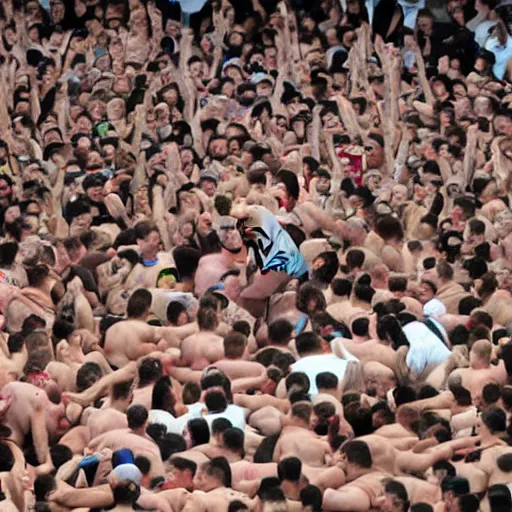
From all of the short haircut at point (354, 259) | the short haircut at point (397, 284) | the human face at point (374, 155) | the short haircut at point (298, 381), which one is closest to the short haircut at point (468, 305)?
the short haircut at point (397, 284)

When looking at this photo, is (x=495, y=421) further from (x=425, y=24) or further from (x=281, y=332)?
(x=425, y=24)

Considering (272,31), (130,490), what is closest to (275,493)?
(130,490)

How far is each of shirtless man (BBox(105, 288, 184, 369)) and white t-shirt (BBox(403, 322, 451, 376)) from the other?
2.09 meters

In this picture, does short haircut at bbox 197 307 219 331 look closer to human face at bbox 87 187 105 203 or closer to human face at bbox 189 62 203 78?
human face at bbox 87 187 105 203

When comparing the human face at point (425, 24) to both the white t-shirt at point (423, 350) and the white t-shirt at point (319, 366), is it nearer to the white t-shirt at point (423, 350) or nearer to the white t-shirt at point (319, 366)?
the white t-shirt at point (423, 350)

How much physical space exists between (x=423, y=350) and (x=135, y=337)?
8.48 ft

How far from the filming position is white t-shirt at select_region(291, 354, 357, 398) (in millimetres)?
20469

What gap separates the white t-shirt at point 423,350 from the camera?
70.2ft

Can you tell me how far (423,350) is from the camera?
21.5m

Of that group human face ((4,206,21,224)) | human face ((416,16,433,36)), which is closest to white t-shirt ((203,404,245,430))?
human face ((4,206,21,224))

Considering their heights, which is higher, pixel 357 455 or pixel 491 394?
pixel 491 394

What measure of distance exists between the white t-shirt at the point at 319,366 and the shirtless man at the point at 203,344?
88 cm

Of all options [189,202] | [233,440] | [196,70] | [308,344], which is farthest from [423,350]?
[196,70]

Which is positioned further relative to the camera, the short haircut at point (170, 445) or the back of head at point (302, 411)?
the back of head at point (302, 411)
